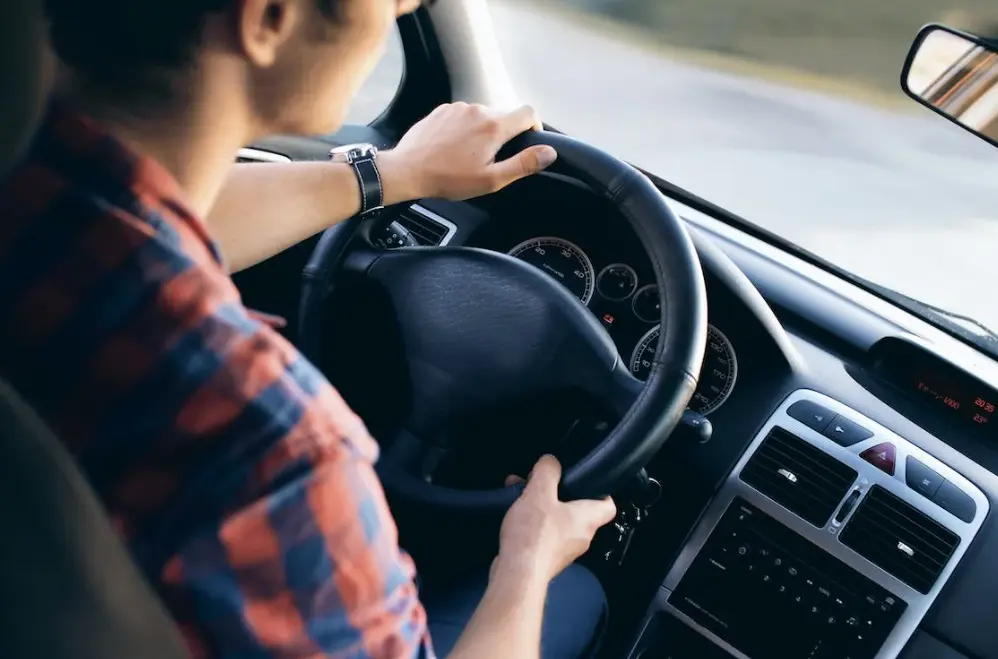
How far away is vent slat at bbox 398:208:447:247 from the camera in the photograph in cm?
190

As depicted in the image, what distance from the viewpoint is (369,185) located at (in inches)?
60.3

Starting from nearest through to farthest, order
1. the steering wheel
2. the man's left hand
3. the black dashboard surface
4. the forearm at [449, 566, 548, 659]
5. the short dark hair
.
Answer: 1. the short dark hair
2. the forearm at [449, 566, 548, 659]
3. the steering wheel
4. the man's left hand
5. the black dashboard surface

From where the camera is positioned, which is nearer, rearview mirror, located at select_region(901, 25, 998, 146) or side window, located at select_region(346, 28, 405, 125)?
rearview mirror, located at select_region(901, 25, 998, 146)

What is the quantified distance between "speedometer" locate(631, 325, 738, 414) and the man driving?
2.85 ft

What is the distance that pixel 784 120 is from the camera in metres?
3.35

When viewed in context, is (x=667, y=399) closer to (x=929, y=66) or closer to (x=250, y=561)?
(x=250, y=561)

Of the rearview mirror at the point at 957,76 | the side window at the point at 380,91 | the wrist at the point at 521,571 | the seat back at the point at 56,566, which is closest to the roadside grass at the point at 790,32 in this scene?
the side window at the point at 380,91

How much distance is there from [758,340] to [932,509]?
366mm

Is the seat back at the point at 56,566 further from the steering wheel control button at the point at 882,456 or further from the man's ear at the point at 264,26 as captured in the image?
the steering wheel control button at the point at 882,456

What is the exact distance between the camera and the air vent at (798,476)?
1.62 m

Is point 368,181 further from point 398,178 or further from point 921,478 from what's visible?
point 921,478

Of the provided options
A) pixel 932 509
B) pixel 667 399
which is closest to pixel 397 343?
pixel 667 399

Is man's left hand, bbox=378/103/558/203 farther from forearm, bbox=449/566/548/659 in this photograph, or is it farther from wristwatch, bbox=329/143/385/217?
forearm, bbox=449/566/548/659

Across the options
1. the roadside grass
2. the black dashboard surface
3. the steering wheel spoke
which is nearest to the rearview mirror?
the black dashboard surface
